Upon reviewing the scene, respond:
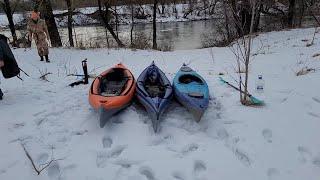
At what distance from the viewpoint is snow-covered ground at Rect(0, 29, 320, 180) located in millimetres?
4266

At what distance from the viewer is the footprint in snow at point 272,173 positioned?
4178mm

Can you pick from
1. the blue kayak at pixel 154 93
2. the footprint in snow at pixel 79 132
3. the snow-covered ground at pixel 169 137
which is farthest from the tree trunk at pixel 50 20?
the footprint in snow at pixel 79 132

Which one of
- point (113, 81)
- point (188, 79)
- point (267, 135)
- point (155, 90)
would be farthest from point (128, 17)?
point (267, 135)

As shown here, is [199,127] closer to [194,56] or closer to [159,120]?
[159,120]

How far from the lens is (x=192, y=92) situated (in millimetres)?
5738

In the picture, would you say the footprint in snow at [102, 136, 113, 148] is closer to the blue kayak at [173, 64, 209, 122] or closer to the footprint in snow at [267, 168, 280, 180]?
the blue kayak at [173, 64, 209, 122]

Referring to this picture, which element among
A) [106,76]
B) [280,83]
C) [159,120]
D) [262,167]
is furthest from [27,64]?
[262,167]

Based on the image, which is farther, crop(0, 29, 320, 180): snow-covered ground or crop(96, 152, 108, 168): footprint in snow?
crop(96, 152, 108, 168): footprint in snow

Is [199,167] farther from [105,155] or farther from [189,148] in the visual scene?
[105,155]

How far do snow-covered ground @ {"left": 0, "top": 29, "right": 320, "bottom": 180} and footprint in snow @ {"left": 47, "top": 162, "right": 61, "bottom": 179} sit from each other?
11mm

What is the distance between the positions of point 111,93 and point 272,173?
309 centimetres

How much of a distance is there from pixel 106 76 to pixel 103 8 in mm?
13124

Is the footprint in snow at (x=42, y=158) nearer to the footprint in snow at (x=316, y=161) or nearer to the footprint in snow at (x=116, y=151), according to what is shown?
the footprint in snow at (x=116, y=151)

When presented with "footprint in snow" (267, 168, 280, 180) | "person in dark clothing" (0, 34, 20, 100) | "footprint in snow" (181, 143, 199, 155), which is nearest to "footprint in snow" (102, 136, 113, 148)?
"footprint in snow" (181, 143, 199, 155)
